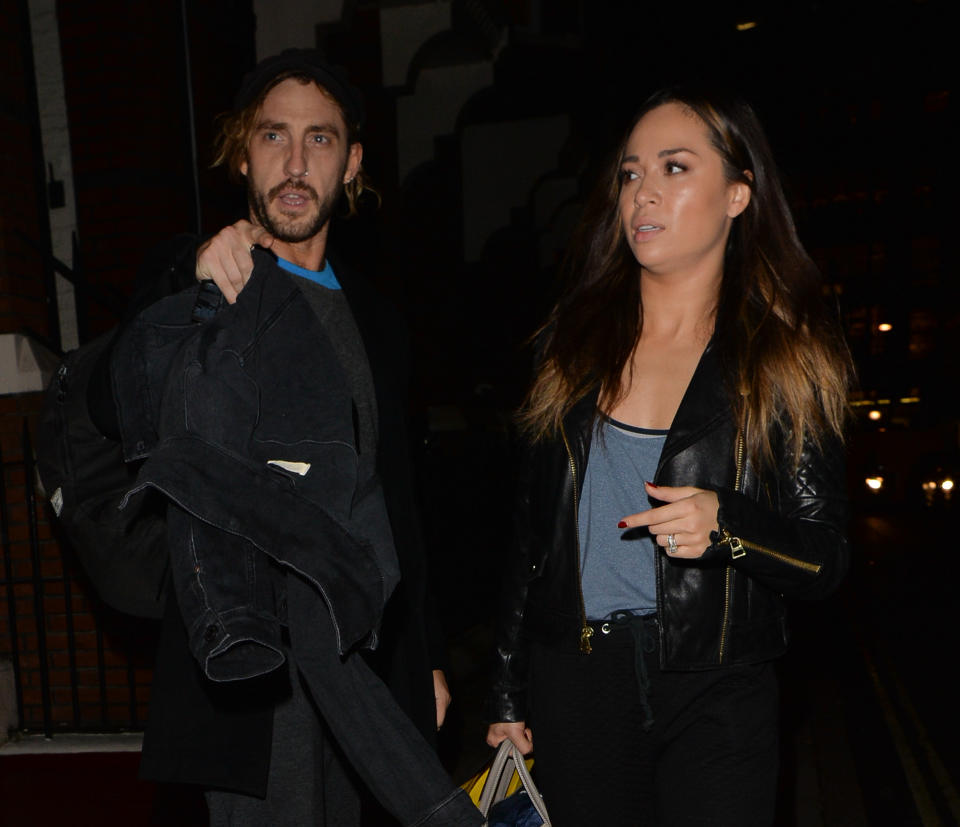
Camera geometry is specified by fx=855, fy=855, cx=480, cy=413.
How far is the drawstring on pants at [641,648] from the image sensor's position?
2.18m

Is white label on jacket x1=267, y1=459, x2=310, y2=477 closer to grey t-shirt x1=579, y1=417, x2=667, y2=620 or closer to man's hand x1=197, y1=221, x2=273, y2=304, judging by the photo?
man's hand x1=197, y1=221, x2=273, y2=304

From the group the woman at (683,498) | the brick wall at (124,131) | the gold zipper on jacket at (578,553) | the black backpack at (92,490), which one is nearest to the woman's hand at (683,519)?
the woman at (683,498)

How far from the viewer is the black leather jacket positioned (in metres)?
2.05

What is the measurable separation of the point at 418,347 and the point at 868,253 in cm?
4760

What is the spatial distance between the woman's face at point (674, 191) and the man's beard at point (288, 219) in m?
0.92

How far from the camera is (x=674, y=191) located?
2.31 metres

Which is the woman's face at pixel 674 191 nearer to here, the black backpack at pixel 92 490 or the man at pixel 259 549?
the man at pixel 259 549

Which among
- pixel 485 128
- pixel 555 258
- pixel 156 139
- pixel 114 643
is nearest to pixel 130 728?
pixel 114 643

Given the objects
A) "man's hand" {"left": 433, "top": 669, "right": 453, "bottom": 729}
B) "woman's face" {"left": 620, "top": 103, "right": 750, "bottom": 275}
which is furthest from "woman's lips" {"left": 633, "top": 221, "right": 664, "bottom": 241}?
"man's hand" {"left": 433, "top": 669, "right": 453, "bottom": 729}

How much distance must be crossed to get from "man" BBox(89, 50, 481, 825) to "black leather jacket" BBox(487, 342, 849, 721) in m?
0.51

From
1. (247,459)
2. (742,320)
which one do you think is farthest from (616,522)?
(247,459)

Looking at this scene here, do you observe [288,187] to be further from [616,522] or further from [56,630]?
[56,630]

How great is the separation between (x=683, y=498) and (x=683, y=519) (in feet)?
0.15

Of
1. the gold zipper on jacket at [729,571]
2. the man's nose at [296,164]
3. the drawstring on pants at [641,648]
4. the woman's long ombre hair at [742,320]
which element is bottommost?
the drawstring on pants at [641,648]
